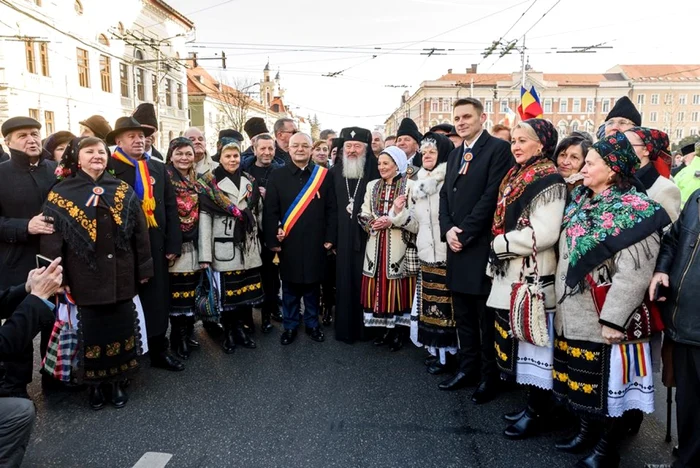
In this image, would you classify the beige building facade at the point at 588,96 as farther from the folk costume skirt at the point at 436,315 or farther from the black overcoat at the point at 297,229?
the folk costume skirt at the point at 436,315

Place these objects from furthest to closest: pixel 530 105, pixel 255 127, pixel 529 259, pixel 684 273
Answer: pixel 530 105 < pixel 255 127 < pixel 529 259 < pixel 684 273

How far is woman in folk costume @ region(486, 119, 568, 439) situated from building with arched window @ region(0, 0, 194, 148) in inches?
655

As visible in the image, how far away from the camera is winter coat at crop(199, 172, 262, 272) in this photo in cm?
472

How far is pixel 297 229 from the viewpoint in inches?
203

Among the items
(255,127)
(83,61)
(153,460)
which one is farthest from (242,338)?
(83,61)

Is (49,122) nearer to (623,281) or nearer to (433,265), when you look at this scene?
(433,265)

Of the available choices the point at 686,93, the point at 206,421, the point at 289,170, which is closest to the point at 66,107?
the point at 289,170

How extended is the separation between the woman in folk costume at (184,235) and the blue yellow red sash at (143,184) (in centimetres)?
31

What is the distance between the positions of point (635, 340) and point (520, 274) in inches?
31.0

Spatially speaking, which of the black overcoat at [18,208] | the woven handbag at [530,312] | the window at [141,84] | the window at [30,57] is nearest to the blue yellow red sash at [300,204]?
the black overcoat at [18,208]

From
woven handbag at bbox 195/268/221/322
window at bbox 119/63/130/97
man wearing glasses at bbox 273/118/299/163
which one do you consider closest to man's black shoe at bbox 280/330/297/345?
woven handbag at bbox 195/268/221/322

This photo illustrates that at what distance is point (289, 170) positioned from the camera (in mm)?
5199

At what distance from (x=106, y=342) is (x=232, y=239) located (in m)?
1.55

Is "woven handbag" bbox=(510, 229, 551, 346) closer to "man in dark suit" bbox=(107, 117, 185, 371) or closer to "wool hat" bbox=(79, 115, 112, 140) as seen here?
"man in dark suit" bbox=(107, 117, 185, 371)
